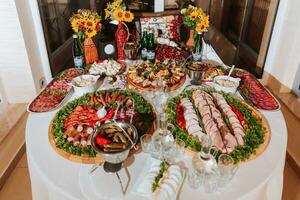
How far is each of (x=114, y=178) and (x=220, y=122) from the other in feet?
1.91

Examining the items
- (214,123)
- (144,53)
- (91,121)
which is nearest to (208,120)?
(214,123)

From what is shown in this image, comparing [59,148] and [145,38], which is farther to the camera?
[145,38]

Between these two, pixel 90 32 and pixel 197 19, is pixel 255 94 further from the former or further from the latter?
pixel 90 32

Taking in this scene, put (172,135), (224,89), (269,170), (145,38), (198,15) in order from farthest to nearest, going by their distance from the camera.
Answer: (145,38), (198,15), (224,89), (172,135), (269,170)

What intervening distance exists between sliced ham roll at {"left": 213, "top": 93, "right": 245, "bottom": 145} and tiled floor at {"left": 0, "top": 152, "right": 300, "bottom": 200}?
943 millimetres

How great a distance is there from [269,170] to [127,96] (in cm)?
84

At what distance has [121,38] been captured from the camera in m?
2.11

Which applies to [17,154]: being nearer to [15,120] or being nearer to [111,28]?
[15,120]

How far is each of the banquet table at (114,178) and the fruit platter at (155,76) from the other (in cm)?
59

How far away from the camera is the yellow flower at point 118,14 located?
1.98 m

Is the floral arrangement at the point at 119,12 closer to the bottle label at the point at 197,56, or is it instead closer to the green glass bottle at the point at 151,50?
the green glass bottle at the point at 151,50

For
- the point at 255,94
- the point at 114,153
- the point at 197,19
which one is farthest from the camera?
the point at 197,19

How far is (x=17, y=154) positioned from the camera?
2.21m

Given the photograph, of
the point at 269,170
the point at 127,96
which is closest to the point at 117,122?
the point at 127,96
